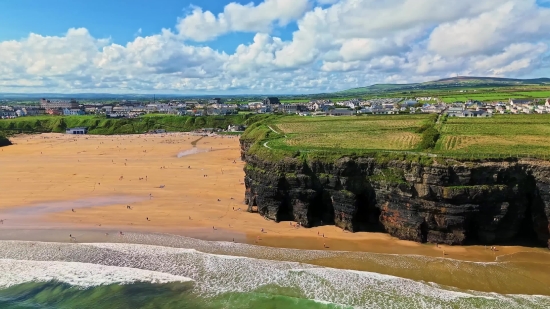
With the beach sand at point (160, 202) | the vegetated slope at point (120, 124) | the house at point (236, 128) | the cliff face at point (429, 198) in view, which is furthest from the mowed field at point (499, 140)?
the vegetated slope at point (120, 124)

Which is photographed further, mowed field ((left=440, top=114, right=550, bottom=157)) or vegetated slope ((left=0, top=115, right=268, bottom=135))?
vegetated slope ((left=0, top=115, right=268, bottom=135))


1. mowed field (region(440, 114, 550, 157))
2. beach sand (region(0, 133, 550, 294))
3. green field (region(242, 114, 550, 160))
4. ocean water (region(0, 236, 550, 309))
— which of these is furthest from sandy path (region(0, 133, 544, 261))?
mowed field (region(440, 114, 550, 157))

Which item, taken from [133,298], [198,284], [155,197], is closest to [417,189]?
[198,284]

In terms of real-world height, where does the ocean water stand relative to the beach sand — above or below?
below

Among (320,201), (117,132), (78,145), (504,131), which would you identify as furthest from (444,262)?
(117,132)

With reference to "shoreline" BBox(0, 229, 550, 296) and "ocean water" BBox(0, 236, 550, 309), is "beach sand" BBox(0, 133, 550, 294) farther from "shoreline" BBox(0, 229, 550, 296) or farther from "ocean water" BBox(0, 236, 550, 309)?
"ocean water" BBox(0, 236, 550, 309)

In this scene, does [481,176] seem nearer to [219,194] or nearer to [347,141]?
[347,141]
